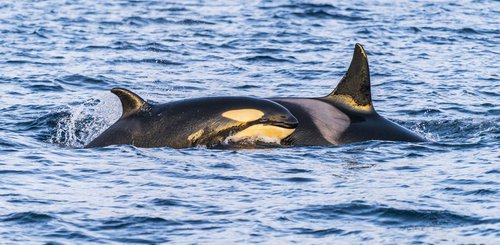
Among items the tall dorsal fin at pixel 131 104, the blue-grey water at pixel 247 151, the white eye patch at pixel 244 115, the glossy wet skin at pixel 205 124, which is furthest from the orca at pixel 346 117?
the tall dorsal fin at pixel 131 104

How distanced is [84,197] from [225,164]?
236 centimetres

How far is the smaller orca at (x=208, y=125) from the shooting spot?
1605 cm

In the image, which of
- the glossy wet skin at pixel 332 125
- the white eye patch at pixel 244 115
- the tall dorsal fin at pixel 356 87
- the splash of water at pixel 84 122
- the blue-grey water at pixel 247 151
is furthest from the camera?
the splash of water at pixel 84 122

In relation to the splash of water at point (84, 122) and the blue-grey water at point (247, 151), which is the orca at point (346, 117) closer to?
the blue-grey water at point (247, 151)

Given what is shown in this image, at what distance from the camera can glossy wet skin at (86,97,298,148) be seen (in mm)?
16031

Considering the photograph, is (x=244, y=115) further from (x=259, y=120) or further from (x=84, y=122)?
(x=84, y=122)

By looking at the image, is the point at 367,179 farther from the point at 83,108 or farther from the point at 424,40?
the point at 424,40

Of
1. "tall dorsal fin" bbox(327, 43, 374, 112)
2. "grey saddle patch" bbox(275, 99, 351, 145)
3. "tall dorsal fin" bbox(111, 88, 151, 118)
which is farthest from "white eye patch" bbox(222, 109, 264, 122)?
"tall dorsal fin" bbox(327, 43, 374, 112)

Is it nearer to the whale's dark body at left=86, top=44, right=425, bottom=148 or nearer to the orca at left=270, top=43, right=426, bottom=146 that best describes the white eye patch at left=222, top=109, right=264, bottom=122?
the whale's dark body at left=86, top=44, right=425, bottom=148

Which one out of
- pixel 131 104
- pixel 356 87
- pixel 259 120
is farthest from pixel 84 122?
pixel 356 87

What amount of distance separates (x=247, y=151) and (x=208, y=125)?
0.67m

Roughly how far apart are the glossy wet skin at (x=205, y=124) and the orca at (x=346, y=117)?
0.39 metres

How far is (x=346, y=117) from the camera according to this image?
656 inches

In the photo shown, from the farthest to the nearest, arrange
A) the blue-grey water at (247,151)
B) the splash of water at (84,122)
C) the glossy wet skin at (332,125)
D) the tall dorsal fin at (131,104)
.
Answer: the splash of water at (84,122) → the glossy wet skin at (332,125) → the tall dorsal fin at (131,104) → the blue-grey water at (247,151)
